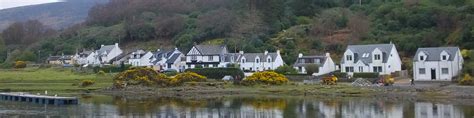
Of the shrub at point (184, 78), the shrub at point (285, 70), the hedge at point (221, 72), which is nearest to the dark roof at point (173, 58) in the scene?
the hedge at point (221, 72)

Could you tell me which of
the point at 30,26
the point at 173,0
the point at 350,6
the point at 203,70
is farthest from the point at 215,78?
the point at 30,26

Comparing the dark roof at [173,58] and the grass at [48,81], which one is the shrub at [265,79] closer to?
the grass at [48,81]

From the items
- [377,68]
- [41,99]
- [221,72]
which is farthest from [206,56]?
[41,99]

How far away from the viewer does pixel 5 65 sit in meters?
111

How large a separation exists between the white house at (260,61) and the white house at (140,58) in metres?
20.9

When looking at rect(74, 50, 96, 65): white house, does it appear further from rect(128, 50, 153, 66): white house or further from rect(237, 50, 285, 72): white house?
rect(237, 50, 285, 72): white house

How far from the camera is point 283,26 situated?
112375mm

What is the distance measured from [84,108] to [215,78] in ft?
104

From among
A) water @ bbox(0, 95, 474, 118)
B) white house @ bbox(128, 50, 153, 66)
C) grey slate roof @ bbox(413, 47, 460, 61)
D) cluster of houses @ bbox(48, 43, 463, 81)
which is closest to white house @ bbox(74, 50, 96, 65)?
cluster of houses @ bbox(48, 43, 463, 81)

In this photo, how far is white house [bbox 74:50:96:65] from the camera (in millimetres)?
120588

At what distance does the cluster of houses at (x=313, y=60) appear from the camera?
7269 centimetres

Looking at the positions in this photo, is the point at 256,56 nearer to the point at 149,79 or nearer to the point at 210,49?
the point at 210,49

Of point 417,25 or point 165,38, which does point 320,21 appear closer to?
point 417,25

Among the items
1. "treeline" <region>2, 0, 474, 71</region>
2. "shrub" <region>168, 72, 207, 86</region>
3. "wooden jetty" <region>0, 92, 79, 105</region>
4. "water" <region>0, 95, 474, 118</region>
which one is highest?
"treeline" <region>2, 0, 474, 71</region>
